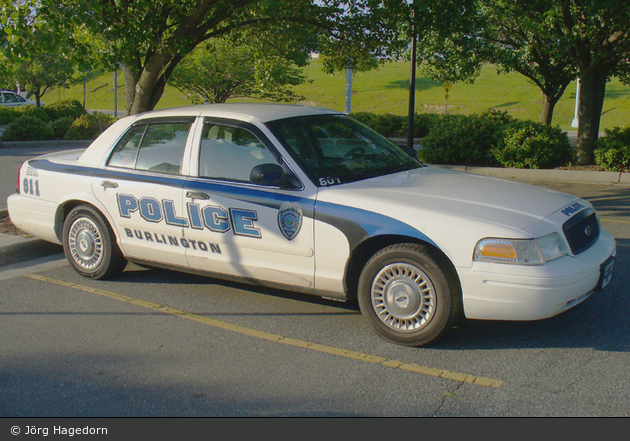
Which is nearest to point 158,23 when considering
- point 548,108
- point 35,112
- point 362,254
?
point 362,254

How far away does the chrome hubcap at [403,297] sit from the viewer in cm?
442

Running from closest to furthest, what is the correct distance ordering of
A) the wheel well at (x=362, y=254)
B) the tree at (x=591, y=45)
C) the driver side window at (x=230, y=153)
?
the wheel well at (x=362, y=254) → the driver side window at (x=230, y=153) → the tree at (x=591, y=45)

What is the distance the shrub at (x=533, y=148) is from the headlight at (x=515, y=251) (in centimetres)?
988

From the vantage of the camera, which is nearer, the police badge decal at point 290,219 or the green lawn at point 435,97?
the police badge decal at point 290,219

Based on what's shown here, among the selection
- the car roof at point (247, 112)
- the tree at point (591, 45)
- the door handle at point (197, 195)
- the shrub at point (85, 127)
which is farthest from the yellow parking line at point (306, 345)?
the shrub at point (85, 127)

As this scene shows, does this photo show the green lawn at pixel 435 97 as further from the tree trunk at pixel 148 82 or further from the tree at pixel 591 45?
the tree trunk at pixel 148 82

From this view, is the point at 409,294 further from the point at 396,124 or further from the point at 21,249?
the point at 396,124

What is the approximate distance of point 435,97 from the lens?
46500 mm

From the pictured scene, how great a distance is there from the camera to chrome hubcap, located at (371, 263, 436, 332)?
442 cm

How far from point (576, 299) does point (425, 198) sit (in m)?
1.26

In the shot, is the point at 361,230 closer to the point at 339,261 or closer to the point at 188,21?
the point at 339,261

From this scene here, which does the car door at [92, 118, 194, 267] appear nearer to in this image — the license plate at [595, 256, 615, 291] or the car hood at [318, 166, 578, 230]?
the car hood at [318, 166, 578, 230]

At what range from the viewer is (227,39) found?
11.9 meters

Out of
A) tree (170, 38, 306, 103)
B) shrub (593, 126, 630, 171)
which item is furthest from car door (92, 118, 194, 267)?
tree (170, 38, 306, 103)
